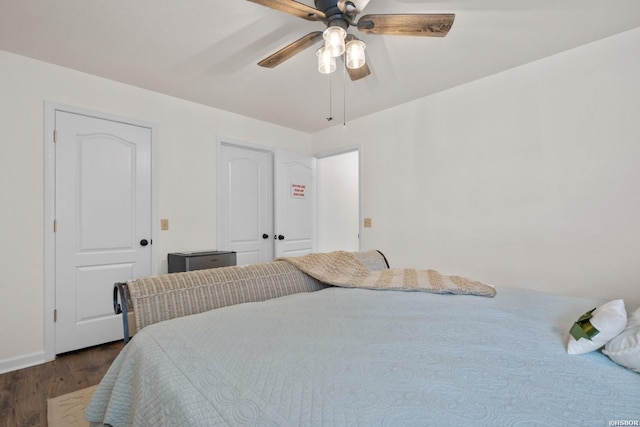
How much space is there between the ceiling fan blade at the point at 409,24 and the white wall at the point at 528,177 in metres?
1.45

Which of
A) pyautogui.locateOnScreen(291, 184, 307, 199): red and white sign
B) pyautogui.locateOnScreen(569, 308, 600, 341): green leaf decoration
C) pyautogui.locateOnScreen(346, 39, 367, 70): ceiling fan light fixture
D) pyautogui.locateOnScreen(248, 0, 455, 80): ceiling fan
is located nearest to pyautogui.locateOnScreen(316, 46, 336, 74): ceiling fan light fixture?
pyautogui.locateOnScreen(248, 0, 455, 80): ceiling fan

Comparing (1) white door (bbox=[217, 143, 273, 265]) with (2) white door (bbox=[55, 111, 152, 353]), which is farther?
(1) white door (bbox=[217, 143, 273, 265])

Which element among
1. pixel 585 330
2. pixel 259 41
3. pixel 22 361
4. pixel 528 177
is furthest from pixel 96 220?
pixel 528 177

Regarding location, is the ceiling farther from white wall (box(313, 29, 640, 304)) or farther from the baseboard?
the baseboard

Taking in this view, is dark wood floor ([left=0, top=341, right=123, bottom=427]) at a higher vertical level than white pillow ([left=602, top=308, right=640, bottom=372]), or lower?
lower

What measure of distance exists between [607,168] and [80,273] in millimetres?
4204

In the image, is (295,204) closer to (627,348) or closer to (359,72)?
(359,72)

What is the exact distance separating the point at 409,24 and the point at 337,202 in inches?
137

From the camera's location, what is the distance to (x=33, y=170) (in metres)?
2.42

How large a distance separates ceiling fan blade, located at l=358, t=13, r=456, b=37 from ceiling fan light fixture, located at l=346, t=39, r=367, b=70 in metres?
0.07

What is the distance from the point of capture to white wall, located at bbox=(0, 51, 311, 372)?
91.0 inches

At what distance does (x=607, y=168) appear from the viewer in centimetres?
218

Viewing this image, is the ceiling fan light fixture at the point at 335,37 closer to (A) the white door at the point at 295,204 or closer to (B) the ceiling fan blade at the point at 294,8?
(B) the ceiling fan blade at the point at 294,8

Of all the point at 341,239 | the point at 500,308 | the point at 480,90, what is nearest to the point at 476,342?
the point at 500,308
